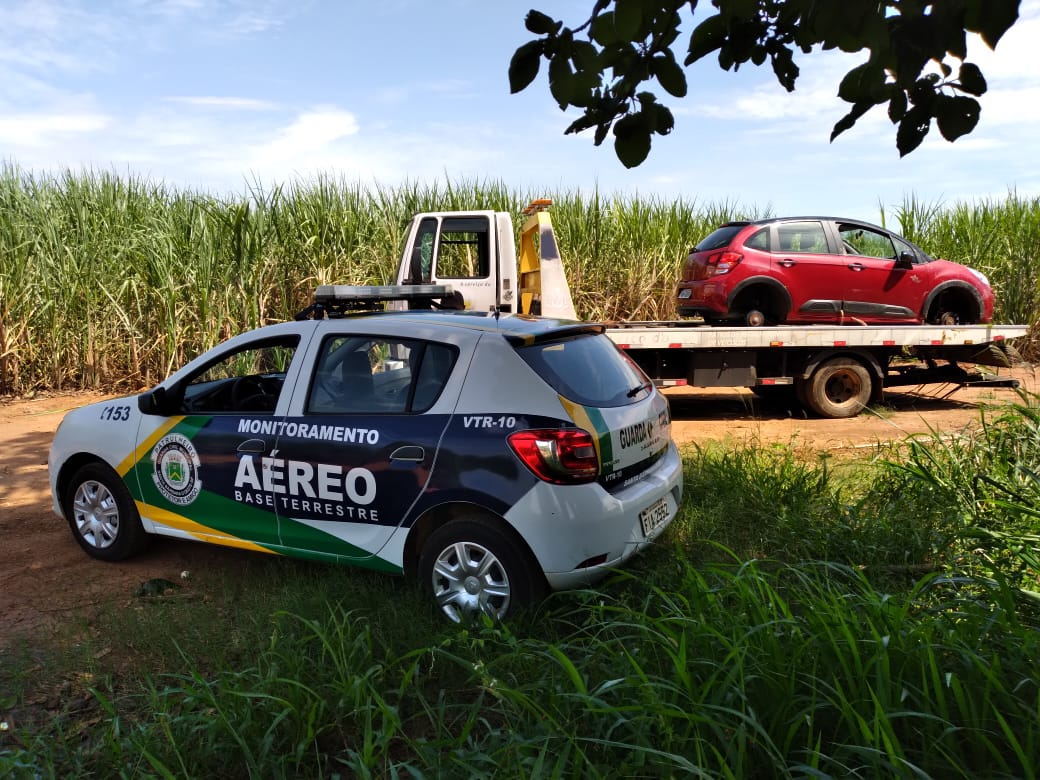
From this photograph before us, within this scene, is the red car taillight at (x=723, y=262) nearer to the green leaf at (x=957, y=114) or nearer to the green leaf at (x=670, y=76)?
the green leaf at (x=670, y=76)

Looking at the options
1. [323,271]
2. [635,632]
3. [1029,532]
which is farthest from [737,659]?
[323,271]

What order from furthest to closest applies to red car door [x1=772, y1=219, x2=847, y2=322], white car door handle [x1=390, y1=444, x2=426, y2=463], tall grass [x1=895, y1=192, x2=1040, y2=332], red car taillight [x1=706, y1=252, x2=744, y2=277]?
tall grass [x1=895, y1=192, x2=1040, y2=332] < red car door [x1=772, y1=219, x2=847, y2=322] < red car taillight [x1=706, y1=252, x2=744, y2=277] < white car door handle [x1=390, y1=444, x2=426, y2=463]

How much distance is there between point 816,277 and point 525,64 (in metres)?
8.28

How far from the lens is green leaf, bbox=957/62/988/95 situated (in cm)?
255

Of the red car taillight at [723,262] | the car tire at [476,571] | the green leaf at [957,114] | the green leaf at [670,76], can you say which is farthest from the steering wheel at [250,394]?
the red car taillight at [723,262]

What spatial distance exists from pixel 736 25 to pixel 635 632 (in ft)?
8.14

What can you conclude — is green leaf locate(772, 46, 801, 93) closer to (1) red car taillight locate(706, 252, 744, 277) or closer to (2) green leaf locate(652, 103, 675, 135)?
(2) green leaf locate(652, 103, 675, 135)

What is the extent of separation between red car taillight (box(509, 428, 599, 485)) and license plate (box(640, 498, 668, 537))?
394 millimetres

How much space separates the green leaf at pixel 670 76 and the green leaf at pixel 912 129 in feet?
2.40

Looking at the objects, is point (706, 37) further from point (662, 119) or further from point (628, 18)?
point (628, 18)

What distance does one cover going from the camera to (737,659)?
2533mm

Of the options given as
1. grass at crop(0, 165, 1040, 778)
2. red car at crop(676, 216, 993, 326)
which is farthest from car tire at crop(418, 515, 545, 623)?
red car at crop(676, 216, 993, 326)

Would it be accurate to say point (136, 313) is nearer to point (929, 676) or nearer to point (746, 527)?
point (746, 527)

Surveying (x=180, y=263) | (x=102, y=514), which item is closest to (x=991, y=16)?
(x=102, y=514)
